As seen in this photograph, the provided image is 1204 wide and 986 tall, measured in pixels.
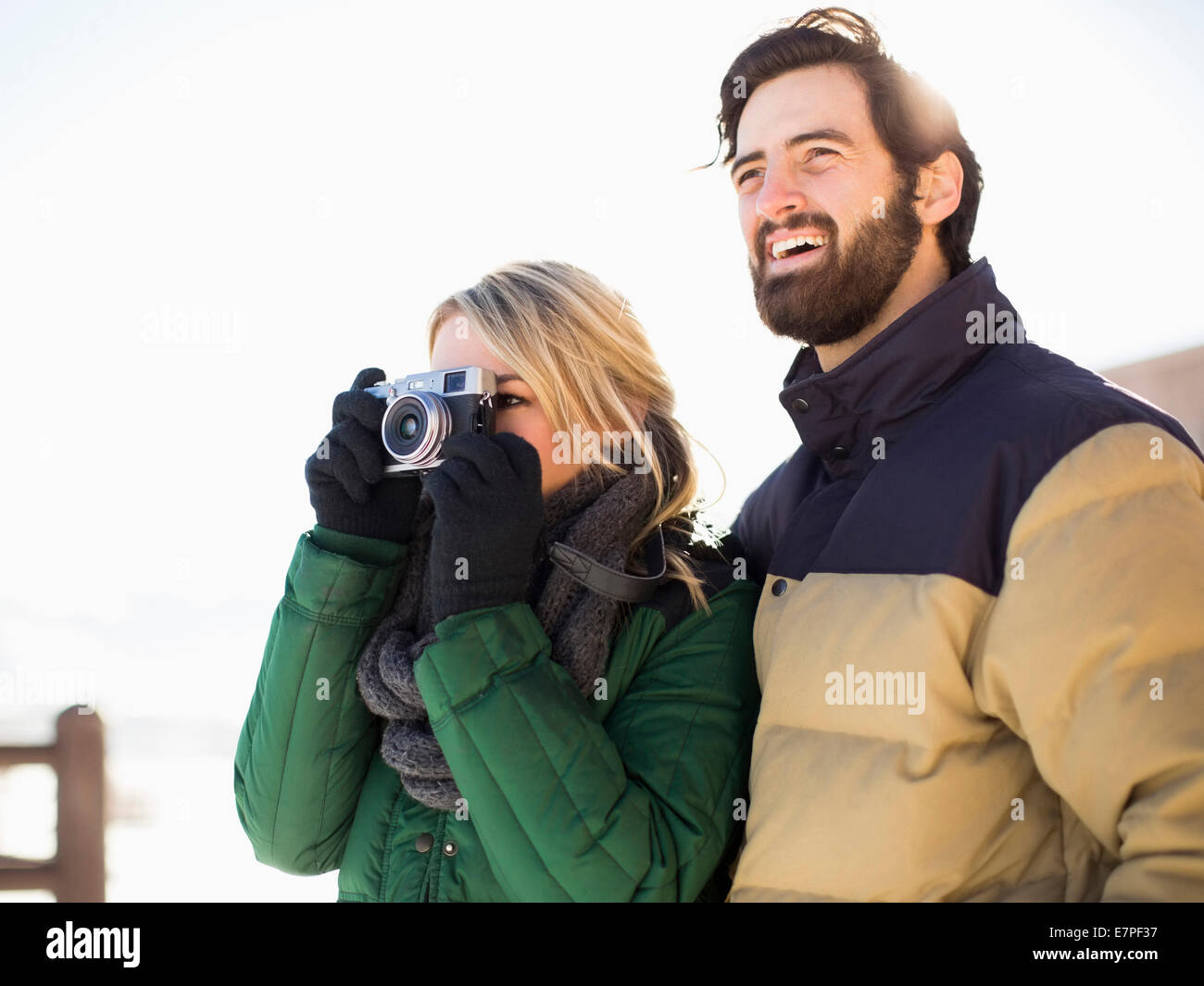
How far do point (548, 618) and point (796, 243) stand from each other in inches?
32.1

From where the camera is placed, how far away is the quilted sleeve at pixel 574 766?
145 cm

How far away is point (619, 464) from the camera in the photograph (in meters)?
1.93

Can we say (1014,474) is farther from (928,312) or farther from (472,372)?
(472,372)

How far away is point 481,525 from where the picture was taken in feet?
5.19

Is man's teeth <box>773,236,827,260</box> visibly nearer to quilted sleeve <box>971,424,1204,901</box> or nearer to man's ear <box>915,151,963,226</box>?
man's ear <box>915,151,963,226</box>

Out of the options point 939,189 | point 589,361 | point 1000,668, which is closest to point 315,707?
point 589,361

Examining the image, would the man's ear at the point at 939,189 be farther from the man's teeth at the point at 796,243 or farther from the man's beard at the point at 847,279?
the man's teeth at the point at 796,243

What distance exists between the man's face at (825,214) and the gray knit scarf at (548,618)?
0.44 m

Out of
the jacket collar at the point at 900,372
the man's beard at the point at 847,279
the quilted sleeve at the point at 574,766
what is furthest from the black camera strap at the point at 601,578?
the man's beard at the point at 847,279

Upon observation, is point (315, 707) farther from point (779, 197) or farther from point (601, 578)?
point (779, 197)

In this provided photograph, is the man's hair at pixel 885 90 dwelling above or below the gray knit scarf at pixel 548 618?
above

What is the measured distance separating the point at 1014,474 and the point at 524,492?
0.73 metres

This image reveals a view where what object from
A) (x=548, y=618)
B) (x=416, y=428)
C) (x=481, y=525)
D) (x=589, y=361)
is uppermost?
(x=589, y=361)
